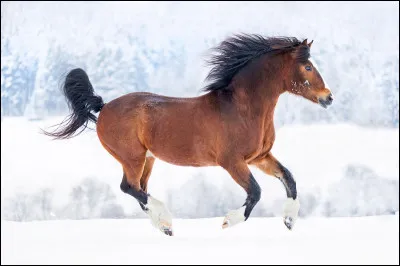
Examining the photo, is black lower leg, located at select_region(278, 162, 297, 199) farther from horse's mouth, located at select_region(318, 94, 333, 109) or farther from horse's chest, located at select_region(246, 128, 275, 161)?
horse's mouth, located at select_region(318, 94, 333, 109)

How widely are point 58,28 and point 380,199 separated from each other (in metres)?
3.67

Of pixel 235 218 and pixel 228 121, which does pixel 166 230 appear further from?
pixel 228 121

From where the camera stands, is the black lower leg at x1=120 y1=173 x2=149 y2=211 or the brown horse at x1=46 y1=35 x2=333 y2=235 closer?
the brown horse at x1=46 y1=35 x2=333 y2=235

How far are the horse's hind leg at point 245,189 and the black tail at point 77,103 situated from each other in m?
0.92

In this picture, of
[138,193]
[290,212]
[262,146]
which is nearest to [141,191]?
[138,193]

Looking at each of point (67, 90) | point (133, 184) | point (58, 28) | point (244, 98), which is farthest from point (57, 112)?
point (244, 98)

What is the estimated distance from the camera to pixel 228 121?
2.87 meters

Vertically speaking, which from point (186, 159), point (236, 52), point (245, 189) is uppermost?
point (236, 52)

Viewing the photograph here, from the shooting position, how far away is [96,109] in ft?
10.9

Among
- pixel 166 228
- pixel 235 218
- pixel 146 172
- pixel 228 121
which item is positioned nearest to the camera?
pixel 235 218

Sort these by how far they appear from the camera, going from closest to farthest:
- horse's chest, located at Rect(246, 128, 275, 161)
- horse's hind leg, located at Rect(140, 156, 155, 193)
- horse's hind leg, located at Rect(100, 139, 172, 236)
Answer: horse's chest, located at Rect(246, 128, 275, 161) → horse's hind leg, located at Rect(100, 139, 172, 236) → horse's hind leg, located at Rect(140, 156, 155, 193)

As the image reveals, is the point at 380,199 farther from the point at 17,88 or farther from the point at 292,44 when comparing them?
the point at 17,88

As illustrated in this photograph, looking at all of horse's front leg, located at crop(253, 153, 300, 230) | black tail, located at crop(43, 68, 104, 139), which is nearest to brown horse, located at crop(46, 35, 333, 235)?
horse's front leg, located at crop(253, 153, 300, 230)

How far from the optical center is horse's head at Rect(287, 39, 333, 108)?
2.83 metres
